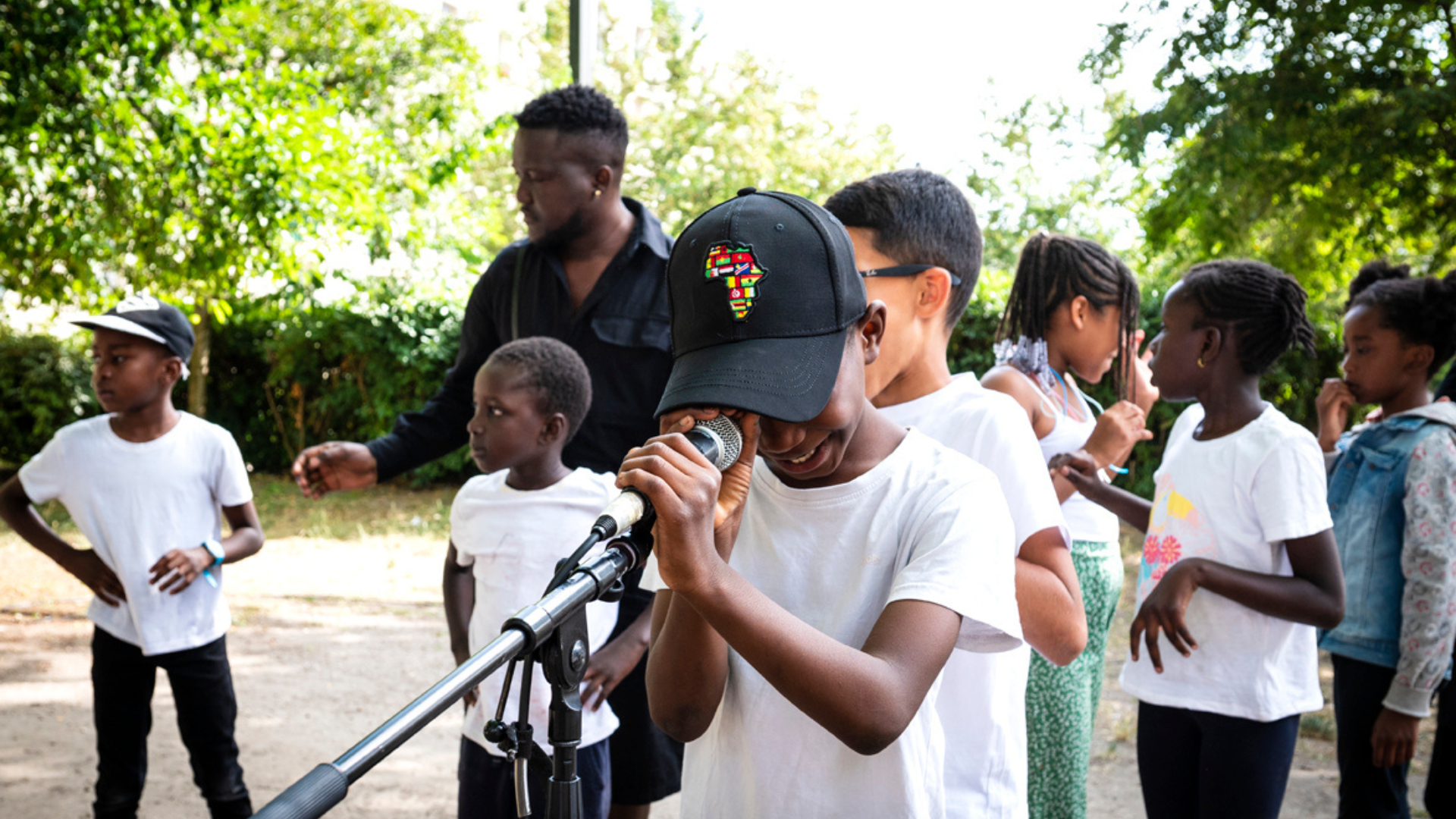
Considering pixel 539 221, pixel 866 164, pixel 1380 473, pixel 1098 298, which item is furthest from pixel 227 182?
pixel 866 164

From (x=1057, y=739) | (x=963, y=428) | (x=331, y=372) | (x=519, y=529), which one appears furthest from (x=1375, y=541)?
(x=331, y=372)

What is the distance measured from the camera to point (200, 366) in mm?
11914

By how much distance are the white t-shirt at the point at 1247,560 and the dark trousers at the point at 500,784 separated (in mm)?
1406

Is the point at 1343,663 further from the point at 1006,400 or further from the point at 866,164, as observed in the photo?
the point at 866,164

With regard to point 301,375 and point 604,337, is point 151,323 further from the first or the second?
point 301,375

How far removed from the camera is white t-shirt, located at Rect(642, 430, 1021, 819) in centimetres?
154

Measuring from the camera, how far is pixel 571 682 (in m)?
1.21

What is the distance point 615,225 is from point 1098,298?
1.43m

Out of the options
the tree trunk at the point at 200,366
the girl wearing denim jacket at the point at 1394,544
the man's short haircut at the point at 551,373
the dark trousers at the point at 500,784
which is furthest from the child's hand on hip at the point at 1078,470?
the tree trunk at the point at 200,366

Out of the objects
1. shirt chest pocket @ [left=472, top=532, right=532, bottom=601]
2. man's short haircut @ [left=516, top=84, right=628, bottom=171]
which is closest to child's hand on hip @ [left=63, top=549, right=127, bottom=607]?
shirt chest pocket @ [left=472, top=532, right=532, bottom=601]

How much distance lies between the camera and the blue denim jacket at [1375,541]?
315 centimetres

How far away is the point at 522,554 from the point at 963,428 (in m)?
1.28

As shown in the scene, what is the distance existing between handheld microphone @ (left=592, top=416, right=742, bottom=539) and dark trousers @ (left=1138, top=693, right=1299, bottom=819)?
6.08ft

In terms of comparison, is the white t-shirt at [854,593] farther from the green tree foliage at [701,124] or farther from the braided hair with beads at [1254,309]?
the green tree foliage at [701,124]
